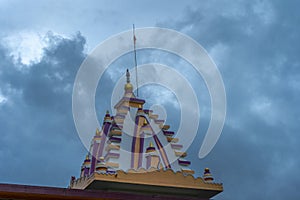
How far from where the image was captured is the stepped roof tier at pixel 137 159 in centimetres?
1783

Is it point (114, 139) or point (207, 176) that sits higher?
point (114, 139)

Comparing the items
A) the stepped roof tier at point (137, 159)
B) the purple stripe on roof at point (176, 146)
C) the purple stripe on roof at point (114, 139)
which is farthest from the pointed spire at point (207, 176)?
the purple stripe on roof at point (114, 139)

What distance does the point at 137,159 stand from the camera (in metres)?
19.2

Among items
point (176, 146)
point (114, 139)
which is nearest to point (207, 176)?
point (176, 146)

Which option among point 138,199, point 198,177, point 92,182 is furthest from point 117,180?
point 138,199

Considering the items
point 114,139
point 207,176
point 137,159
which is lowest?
point 207,176

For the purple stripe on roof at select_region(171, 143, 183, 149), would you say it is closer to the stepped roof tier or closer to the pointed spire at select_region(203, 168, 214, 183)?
the stepped roof tier

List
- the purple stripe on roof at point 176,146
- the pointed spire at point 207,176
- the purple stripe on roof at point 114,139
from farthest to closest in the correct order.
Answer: the purple stripe on roof at point 176,146
the purple stripe on roof at point 114,139
the pointed spire at point 207,176

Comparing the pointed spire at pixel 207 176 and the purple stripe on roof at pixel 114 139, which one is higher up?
the purple stripe on roof at pixel 114 139

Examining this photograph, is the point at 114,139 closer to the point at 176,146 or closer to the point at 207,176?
the point at 176,146

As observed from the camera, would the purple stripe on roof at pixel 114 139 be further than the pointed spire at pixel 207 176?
Yes

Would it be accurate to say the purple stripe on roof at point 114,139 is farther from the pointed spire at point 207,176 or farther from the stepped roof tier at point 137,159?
the pointed spire at point 207,176

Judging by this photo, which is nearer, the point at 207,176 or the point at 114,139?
the point at 207,176

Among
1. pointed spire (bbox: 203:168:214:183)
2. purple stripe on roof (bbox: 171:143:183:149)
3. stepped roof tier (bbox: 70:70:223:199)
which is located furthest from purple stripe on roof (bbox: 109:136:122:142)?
pointed spire (bbox: 203:168:214:183)
